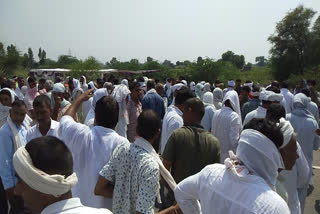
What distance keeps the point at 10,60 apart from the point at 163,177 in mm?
Result: 29608

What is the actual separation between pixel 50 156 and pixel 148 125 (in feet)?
3.81

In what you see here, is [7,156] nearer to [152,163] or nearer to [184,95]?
[152,163]

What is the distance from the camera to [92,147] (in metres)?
2.87

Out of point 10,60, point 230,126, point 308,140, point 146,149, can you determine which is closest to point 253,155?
point 146,149

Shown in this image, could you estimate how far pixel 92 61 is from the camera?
36.8 metres

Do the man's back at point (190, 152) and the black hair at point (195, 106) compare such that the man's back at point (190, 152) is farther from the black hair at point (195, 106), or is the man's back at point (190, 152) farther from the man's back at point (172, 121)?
the man's back at point (172, 121)

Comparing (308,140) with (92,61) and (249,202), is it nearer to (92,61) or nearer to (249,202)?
(249,202)

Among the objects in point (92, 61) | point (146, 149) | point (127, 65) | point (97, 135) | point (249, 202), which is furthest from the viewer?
point (127, 65)

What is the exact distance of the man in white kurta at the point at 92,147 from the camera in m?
2.83

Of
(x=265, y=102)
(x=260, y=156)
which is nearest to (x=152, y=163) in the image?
(x=260, y=156)

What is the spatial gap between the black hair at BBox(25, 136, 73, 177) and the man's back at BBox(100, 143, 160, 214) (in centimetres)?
93

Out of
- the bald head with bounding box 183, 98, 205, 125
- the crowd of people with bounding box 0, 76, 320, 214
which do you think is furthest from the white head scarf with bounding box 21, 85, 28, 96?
the bald head with bounding box 183, 98, 205, 125

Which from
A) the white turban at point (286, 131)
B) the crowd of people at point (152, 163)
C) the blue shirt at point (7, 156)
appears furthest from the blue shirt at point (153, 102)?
the white turban at point (286, 131)

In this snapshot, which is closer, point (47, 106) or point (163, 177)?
point (163, 177)
